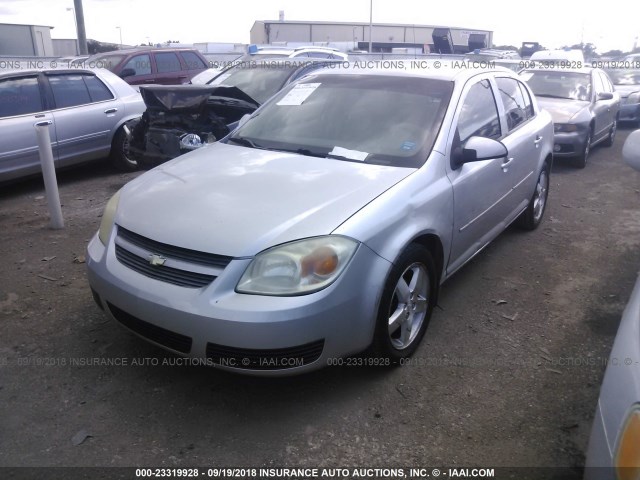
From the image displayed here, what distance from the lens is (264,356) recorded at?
2.59 metres

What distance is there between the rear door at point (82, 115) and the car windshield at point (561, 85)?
6.95m

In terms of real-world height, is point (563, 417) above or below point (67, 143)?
below

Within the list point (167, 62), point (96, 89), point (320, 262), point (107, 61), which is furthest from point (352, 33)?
point (320, 262)

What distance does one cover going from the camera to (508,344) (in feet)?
11.7

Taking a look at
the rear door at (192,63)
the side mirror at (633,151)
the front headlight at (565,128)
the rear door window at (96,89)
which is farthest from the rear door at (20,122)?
the front headlight at (565,128)

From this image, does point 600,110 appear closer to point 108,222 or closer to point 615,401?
point 108,222

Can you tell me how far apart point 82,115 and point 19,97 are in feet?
2.44

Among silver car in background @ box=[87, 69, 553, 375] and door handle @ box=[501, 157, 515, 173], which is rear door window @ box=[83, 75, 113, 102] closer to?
silver car in background @ box=[87, 69, 553, 375]

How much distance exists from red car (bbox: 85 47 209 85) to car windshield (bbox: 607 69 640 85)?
1051 cm

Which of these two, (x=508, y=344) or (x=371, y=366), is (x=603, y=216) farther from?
(x=371, y=366)

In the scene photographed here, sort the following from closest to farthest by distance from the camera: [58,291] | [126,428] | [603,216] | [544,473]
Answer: [544,473] → [126,428] → [58,291] → [603,216]

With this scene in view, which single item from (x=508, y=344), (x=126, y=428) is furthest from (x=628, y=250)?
(x=126, y=428)

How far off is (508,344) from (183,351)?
2023 mm

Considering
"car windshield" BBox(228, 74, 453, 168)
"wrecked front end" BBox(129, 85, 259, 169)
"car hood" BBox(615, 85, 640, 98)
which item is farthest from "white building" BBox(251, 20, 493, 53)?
"car windshield" BBox(228, 74, 453, 168)
